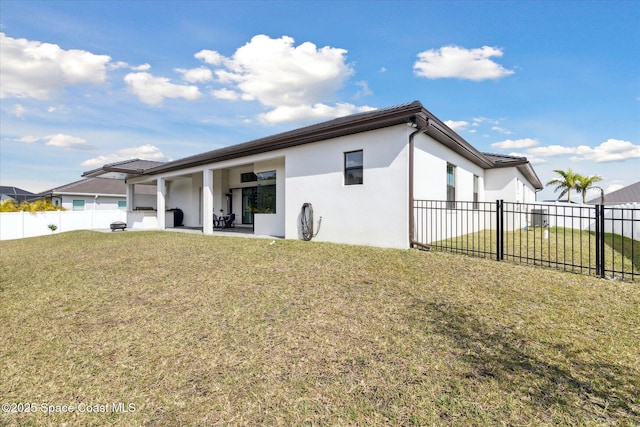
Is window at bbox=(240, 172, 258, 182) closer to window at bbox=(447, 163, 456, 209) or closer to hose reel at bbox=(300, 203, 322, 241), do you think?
hose reel at bbox=(300, 203, 322, 241)

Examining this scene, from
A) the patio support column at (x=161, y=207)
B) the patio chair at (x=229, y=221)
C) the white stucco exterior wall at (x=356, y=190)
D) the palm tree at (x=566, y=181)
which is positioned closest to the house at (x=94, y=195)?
the patio support column at (x=161, y=207)

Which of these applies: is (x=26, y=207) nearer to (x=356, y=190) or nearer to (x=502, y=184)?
(x=356, y=190)

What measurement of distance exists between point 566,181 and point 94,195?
42.8 metres

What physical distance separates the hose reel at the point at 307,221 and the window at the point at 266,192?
8.38 ft

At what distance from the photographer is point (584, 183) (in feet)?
89.1

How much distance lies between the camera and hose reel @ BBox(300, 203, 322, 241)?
9562mm

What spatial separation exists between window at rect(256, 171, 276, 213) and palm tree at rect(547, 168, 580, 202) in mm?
28632

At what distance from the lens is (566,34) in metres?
8.30

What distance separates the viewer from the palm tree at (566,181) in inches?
1070

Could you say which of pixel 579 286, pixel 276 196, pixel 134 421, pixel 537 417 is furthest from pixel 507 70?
pixel 134 421

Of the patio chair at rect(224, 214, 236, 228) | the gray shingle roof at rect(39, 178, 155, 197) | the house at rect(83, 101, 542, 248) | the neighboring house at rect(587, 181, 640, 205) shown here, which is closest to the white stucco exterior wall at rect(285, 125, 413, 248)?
the house at rect(83, 101, 542, 248)

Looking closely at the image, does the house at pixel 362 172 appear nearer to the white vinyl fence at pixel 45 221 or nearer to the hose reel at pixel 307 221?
the hose reel at pixel 307 221

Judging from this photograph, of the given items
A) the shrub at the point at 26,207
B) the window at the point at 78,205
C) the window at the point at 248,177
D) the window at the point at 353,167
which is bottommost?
the shrub at the point at 26,207

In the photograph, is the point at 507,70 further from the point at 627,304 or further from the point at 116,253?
the point at 116,253
